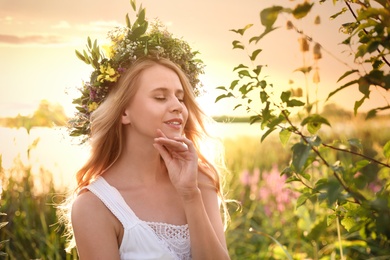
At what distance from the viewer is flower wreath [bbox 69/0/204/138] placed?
3.28m

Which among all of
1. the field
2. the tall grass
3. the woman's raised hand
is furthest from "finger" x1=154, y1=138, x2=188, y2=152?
the tall grass

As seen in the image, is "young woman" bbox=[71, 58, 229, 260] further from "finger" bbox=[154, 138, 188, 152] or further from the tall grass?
the tall grass

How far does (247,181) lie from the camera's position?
6.62 meters

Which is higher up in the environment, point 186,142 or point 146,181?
point 186,142

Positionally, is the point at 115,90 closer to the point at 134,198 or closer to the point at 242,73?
the point at 134,198

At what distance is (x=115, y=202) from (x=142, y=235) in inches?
8.4

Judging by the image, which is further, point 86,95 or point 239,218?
point 239,218

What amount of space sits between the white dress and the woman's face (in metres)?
0.34

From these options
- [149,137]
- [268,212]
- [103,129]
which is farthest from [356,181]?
[268,212]

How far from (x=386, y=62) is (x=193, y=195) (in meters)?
1.20

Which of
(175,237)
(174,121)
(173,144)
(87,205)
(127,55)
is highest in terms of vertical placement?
(127,55)

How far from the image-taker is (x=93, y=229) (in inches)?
116

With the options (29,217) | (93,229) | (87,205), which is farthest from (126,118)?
(29,217)

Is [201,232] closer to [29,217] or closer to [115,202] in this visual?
[115,202]
